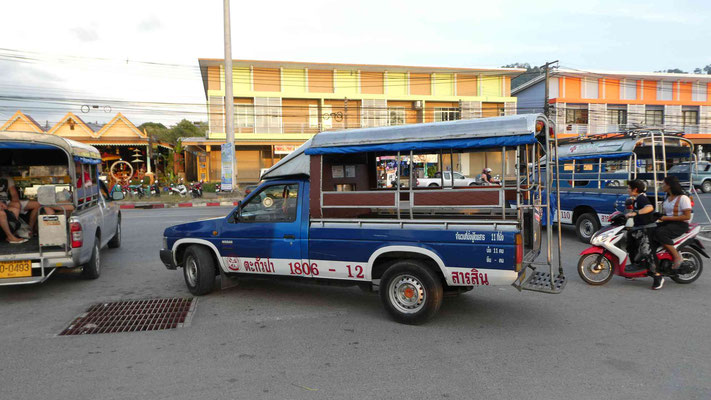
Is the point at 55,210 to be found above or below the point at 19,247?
above

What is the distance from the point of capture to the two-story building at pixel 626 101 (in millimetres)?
38359

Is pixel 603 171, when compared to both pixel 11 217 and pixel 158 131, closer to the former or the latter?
pixel 11 217

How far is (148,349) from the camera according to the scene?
171 inches

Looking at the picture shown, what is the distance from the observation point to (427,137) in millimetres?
4852

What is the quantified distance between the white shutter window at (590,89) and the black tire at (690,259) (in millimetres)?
37002

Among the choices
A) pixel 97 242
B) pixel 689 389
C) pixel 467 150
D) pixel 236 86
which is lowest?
pixel 689 389

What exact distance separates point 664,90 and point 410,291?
151 ft

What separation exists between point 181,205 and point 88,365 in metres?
19.7

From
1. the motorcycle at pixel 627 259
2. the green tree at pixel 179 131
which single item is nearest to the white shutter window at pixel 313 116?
the green tree at pixel 179 131

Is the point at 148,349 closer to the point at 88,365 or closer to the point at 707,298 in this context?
the point at 88,365

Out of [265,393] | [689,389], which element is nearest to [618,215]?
[689,389]

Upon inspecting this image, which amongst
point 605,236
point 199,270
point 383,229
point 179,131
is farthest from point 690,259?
point 179,131

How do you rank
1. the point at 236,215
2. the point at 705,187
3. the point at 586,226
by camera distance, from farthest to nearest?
1. the point at 705,187
2. the point at 586,226
3. the point at 236,215

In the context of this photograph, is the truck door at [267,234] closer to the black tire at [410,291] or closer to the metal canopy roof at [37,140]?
the black tire at [410,291]
